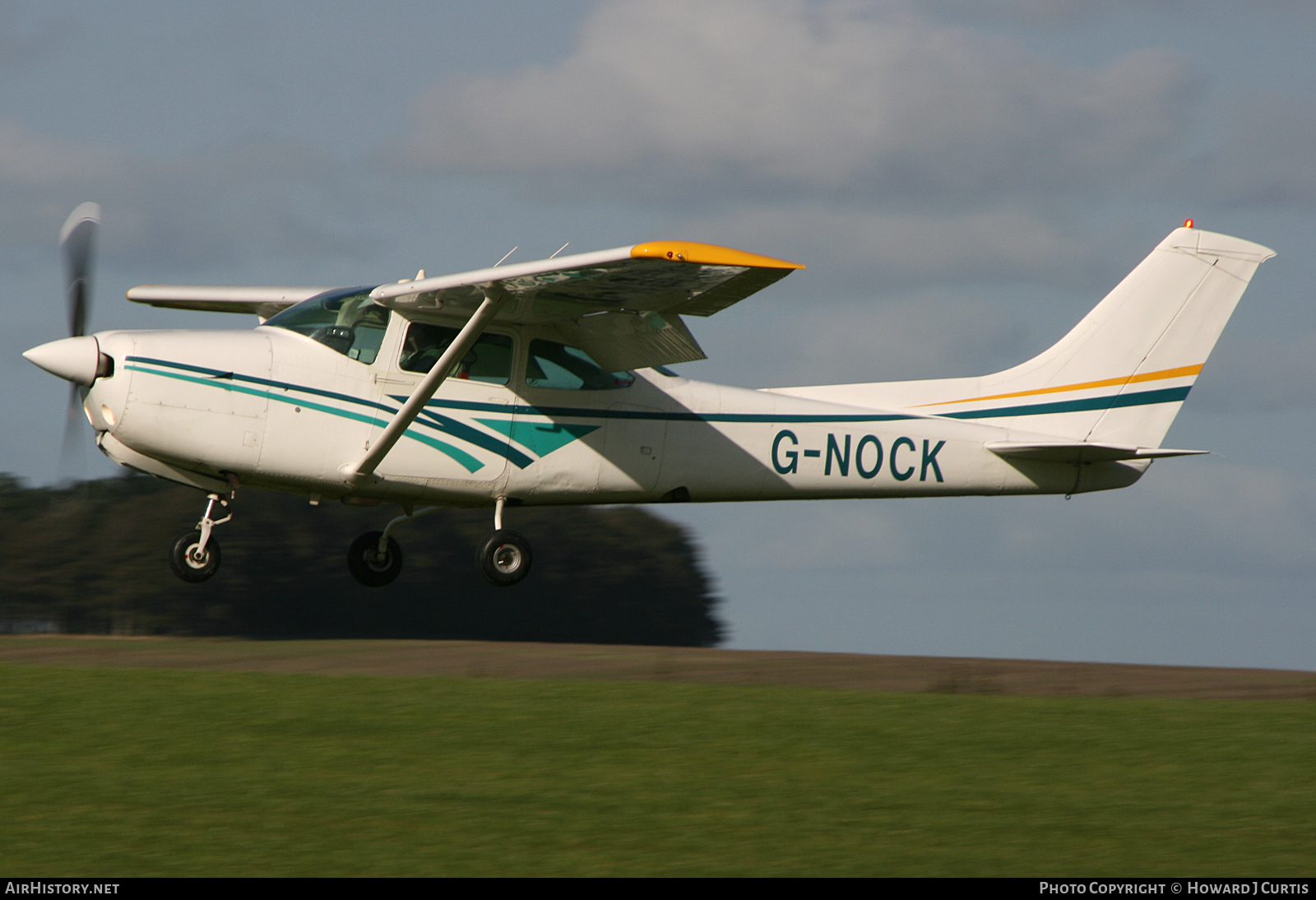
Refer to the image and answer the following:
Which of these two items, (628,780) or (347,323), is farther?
(347,323)

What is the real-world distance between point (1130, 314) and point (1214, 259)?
1.10 metres

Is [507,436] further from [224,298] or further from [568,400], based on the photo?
[224,298]

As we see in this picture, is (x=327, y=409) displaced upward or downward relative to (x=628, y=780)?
upward

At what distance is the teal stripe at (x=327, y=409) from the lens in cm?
1277

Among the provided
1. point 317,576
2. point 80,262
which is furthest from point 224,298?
point 317,576

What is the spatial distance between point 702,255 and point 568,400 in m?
3.67

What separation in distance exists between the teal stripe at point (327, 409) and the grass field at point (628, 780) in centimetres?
264

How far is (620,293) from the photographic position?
12.7 m

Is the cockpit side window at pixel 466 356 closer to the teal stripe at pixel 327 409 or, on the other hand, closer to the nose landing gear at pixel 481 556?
the teal stripe at pixel 327 409

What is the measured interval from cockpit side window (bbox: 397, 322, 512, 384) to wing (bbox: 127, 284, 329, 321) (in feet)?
9.48

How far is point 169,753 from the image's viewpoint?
9.07 m

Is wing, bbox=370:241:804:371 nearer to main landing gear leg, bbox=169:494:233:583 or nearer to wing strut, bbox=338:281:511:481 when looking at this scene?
wing strut, bbox=338:281:511:481

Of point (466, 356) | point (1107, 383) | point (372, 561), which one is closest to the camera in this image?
point (466, 356)

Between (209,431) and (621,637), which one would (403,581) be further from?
(209,431)
